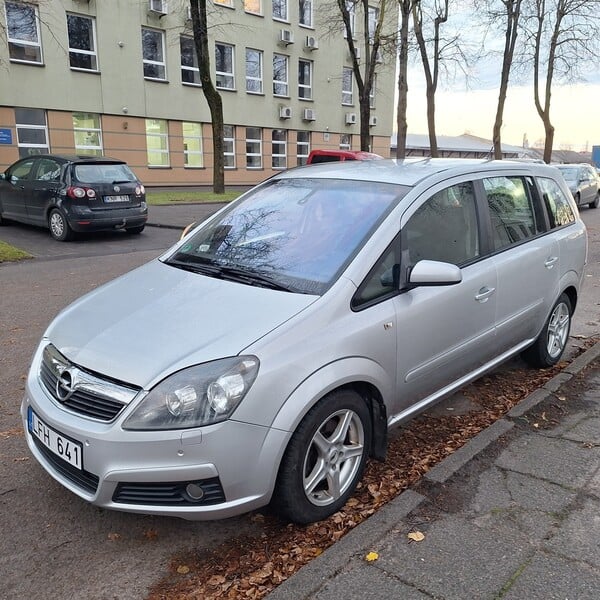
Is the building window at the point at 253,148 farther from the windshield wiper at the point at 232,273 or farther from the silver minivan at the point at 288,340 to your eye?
the windshield wiper at the point at 232,273

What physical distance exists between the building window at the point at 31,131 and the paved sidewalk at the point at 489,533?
893 inches

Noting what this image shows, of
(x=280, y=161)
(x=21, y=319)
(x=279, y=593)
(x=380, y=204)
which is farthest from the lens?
(x=280, y=161)

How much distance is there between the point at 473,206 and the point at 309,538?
2278 millimetres

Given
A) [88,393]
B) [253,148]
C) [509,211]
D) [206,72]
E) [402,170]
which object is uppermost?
[206,72]

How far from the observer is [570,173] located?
20.5m

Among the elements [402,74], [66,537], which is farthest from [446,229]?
[402,74]

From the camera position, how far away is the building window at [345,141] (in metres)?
34.0

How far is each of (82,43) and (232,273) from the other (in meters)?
23.4

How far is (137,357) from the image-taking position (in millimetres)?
2418

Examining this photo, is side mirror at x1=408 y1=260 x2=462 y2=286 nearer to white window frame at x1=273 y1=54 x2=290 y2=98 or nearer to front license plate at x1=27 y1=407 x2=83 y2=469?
front license plate at x1=27 y1=407 x2=83 y2=469

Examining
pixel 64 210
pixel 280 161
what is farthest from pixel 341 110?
pixel 64 210

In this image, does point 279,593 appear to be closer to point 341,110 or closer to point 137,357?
point 137,357

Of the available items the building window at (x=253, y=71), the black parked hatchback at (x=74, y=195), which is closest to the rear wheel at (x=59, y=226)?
the black parked hatchback at (x=74, y=195)

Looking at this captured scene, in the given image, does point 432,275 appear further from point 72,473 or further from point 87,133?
point 87,133
